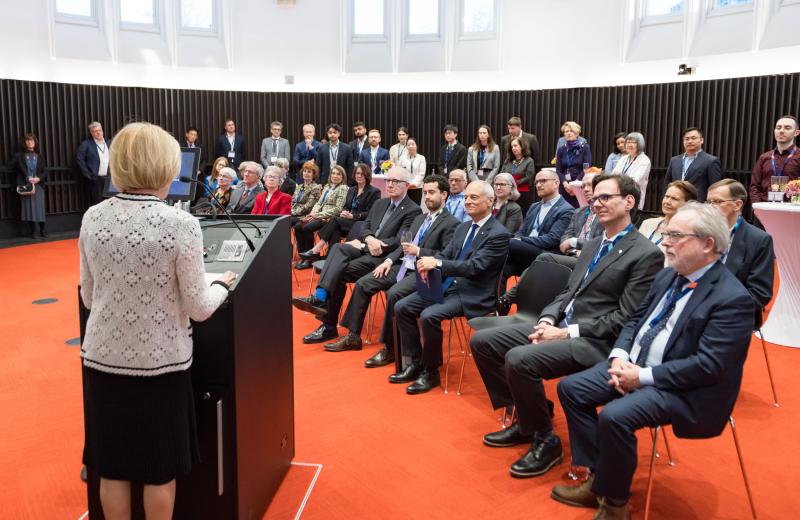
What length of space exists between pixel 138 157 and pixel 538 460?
7.34 feet

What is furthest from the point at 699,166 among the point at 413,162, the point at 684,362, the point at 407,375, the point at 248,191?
the point at 684,362

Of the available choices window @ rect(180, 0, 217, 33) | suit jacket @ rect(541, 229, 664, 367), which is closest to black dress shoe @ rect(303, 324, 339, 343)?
suit jacket @ rect(541, 229, 664, 367)

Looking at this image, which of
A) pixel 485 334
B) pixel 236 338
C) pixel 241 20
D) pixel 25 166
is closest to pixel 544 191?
pixel 485 334

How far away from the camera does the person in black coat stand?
10289 millimetres

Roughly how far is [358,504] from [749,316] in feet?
Result: 5.75

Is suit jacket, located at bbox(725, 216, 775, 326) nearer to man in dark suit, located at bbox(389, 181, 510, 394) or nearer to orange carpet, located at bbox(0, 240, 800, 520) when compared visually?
orange carpet, located at bbox(0, 240, 800, 520)

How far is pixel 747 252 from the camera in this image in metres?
3.74

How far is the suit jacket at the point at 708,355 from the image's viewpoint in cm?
244

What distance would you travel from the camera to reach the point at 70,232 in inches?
447

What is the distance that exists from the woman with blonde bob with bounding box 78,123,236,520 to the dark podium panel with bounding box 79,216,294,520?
0.76ft

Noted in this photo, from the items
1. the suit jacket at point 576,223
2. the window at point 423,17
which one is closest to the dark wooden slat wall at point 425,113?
the window at point 423,17

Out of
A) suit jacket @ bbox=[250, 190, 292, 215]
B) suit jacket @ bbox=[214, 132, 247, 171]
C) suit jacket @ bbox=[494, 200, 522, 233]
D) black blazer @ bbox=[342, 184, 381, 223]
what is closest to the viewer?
suit jacket @ bbox=[494, 200, 522, 233]

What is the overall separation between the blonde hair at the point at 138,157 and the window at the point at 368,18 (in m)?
11.8

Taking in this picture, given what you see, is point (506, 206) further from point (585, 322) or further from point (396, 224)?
point (585, 322)
